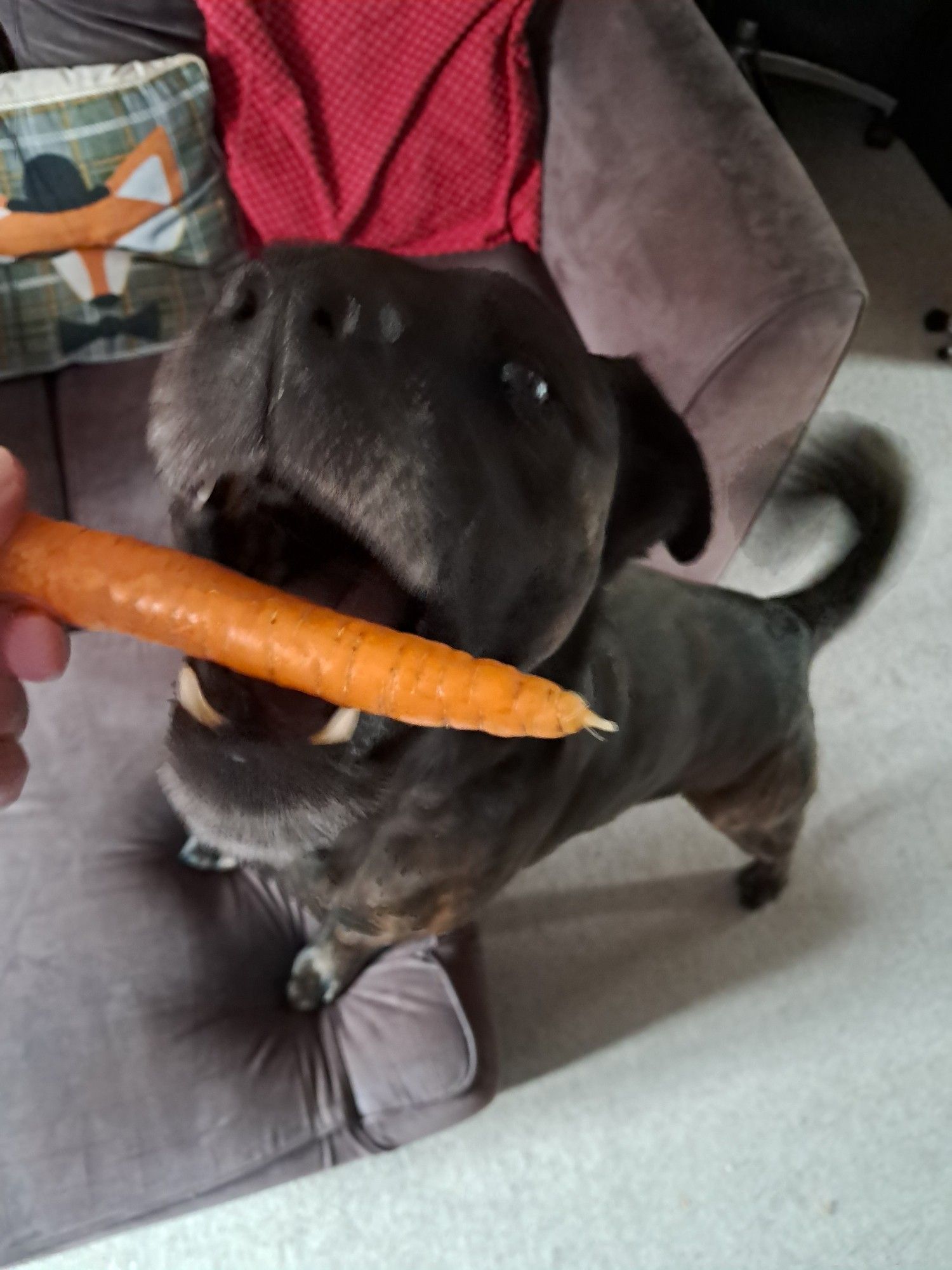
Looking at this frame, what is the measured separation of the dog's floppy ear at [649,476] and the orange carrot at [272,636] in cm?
43

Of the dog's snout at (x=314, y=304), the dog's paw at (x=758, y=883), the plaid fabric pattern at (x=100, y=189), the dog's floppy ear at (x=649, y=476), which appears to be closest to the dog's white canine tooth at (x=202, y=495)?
the dog's snout at (x=314, y=304)

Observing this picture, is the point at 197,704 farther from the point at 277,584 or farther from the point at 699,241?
the point at 699,241

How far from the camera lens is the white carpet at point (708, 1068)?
1582 millimetres

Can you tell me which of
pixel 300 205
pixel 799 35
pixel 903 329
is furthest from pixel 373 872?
pixel 799 35

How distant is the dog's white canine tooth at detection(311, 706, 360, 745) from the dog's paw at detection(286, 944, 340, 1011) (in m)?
0.72

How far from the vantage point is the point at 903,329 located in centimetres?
277

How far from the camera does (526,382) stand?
770mm

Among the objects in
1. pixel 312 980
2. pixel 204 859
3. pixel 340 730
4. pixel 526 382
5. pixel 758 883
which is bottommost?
pixel 758 883

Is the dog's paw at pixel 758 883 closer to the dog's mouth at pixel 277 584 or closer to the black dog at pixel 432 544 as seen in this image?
the black dog at pixel 432 544

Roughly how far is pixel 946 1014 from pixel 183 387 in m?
1.92

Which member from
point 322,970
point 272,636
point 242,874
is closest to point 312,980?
point 322,970

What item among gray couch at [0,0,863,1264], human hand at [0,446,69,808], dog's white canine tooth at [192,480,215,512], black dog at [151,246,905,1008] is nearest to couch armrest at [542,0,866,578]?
gray couch at [0,0,863,1264]

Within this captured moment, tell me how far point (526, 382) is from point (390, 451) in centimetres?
18

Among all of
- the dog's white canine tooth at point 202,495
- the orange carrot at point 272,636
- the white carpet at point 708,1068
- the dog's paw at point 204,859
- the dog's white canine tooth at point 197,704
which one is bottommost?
the white carpet at point 708,1068
